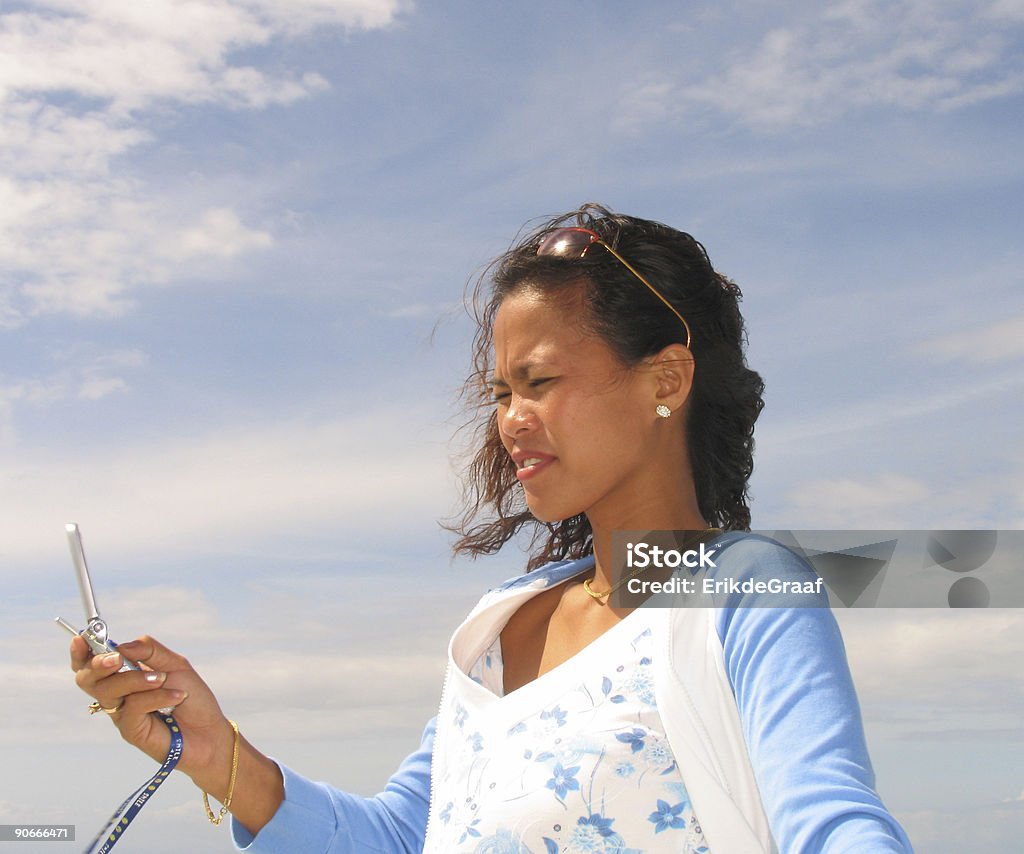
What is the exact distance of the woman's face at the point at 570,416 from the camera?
3279 mm

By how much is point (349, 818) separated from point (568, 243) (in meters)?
1.96

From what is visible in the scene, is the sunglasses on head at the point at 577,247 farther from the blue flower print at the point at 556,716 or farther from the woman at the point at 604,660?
the blue flower print at the point at 556,716

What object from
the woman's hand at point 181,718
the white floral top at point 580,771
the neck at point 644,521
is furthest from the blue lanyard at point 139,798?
the neck at point 644,521

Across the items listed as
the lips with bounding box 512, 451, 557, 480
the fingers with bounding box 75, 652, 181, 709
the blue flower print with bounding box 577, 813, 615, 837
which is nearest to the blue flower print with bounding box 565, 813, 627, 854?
the blue flower print with bounding box 577, 813, 615, 837

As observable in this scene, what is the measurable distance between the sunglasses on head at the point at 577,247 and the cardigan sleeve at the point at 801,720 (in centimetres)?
96

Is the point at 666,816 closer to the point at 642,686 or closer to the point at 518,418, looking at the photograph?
the point at 642,686

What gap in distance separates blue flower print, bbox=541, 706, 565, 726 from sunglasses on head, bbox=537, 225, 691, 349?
3.90 feet

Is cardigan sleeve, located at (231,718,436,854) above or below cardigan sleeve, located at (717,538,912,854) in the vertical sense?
below

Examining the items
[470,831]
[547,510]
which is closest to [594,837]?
[470,831]

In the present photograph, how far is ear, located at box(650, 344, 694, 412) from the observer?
11.2 feet

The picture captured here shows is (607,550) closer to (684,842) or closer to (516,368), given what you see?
(516,368)

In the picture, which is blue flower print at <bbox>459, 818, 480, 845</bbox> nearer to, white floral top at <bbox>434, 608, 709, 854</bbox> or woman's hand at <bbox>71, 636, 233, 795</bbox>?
white floral top at <bbox>434, 608, 709, 854</bbox>

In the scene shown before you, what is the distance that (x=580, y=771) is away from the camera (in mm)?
2826

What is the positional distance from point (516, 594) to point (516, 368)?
2.54 ft
